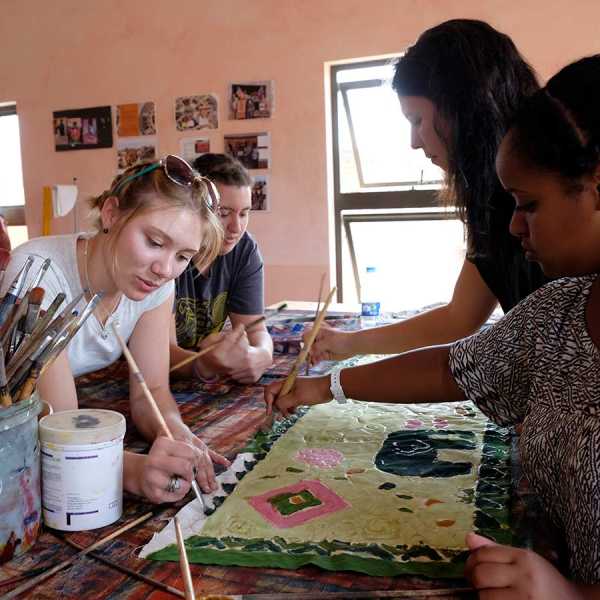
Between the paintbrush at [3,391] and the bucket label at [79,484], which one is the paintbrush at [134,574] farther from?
the paintbrush at [3,391]

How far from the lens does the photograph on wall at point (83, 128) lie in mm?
4207

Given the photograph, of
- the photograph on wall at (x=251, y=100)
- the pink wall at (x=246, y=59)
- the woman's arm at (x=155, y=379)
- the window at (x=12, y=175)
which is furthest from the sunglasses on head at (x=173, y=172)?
the window at (x=12, y=175)

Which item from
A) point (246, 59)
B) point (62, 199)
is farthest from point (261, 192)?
point (62, 199)

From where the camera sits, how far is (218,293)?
1990 mm

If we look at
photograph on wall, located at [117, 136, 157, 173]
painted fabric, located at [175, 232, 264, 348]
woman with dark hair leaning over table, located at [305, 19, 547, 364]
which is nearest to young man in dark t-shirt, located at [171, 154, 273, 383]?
painted fabric, located at [175, 232, 264, 348]

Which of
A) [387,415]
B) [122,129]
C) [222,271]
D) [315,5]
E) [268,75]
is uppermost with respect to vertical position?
[315,5]

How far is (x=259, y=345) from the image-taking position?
1747mm

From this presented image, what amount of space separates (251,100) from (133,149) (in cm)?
93

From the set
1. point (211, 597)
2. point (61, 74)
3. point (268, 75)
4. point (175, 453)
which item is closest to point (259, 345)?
point (175, 453)

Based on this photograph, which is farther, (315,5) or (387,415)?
(315,5)

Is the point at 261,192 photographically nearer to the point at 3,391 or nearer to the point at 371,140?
the point at 371,140

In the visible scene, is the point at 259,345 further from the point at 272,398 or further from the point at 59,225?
the point at 59,225

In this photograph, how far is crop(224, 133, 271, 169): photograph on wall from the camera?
12.5 ft

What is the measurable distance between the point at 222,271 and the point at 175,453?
1101 millimetres
